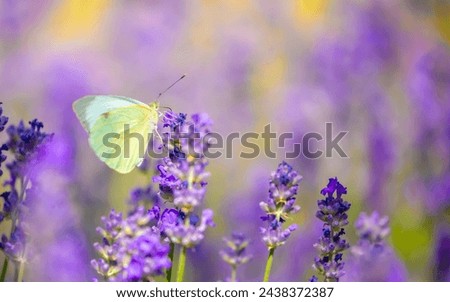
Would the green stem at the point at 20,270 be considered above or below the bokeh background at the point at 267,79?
below

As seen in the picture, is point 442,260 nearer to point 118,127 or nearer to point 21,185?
point 118,127

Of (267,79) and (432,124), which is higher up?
(267,79)

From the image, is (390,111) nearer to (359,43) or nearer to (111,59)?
(359,43)

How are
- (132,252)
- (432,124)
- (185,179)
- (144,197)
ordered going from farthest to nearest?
(432,124) → (144,197) → (185,179) → (132,252)

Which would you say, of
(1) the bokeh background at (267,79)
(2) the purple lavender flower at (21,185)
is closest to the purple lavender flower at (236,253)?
(2) the purple lavender flower at (21,185)

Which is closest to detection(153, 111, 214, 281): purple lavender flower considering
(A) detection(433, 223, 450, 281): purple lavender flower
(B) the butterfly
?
(B) the butterfly

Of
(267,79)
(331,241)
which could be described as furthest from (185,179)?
(267,79)

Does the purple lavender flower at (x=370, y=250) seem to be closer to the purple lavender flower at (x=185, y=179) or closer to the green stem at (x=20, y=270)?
the purple lavender flower at (x=185, y=179)
